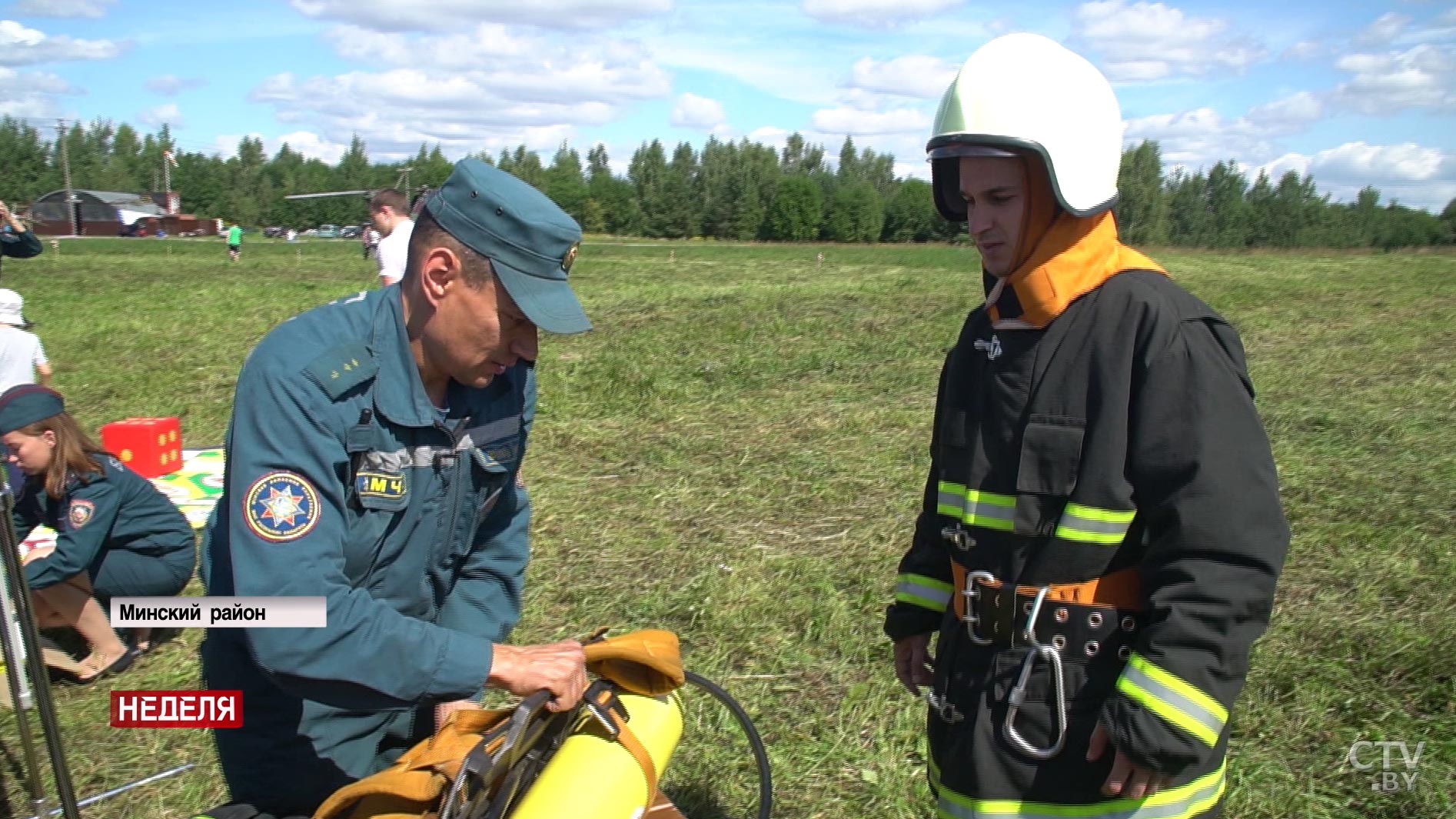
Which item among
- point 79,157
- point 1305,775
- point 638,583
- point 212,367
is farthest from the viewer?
point 79,157

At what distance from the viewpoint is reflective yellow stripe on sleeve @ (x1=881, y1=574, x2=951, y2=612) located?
223 centimetres

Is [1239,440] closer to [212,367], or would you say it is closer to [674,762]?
[674,762]

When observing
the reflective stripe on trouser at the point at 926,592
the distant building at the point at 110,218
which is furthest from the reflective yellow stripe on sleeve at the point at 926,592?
the distant building at the point at 110,218

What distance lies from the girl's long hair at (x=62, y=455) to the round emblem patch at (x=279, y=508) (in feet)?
12.3

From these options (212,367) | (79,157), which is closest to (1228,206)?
(212,367)

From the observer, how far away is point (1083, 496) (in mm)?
1776

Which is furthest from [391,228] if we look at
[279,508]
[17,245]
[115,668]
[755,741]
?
[279,508]

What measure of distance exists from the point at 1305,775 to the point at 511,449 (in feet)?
9.56

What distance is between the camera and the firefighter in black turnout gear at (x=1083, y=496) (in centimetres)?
170

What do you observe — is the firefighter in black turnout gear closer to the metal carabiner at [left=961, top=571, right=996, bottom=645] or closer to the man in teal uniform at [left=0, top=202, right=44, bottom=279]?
the metal carabiner at [left=961, top=571, right=996, bottom=645]

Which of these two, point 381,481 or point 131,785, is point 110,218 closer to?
point 131,785

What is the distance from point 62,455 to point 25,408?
264mm

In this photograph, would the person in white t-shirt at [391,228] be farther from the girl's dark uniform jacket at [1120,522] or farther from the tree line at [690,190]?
the tree line at [690,190]

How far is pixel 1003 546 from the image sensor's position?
6.31ft
